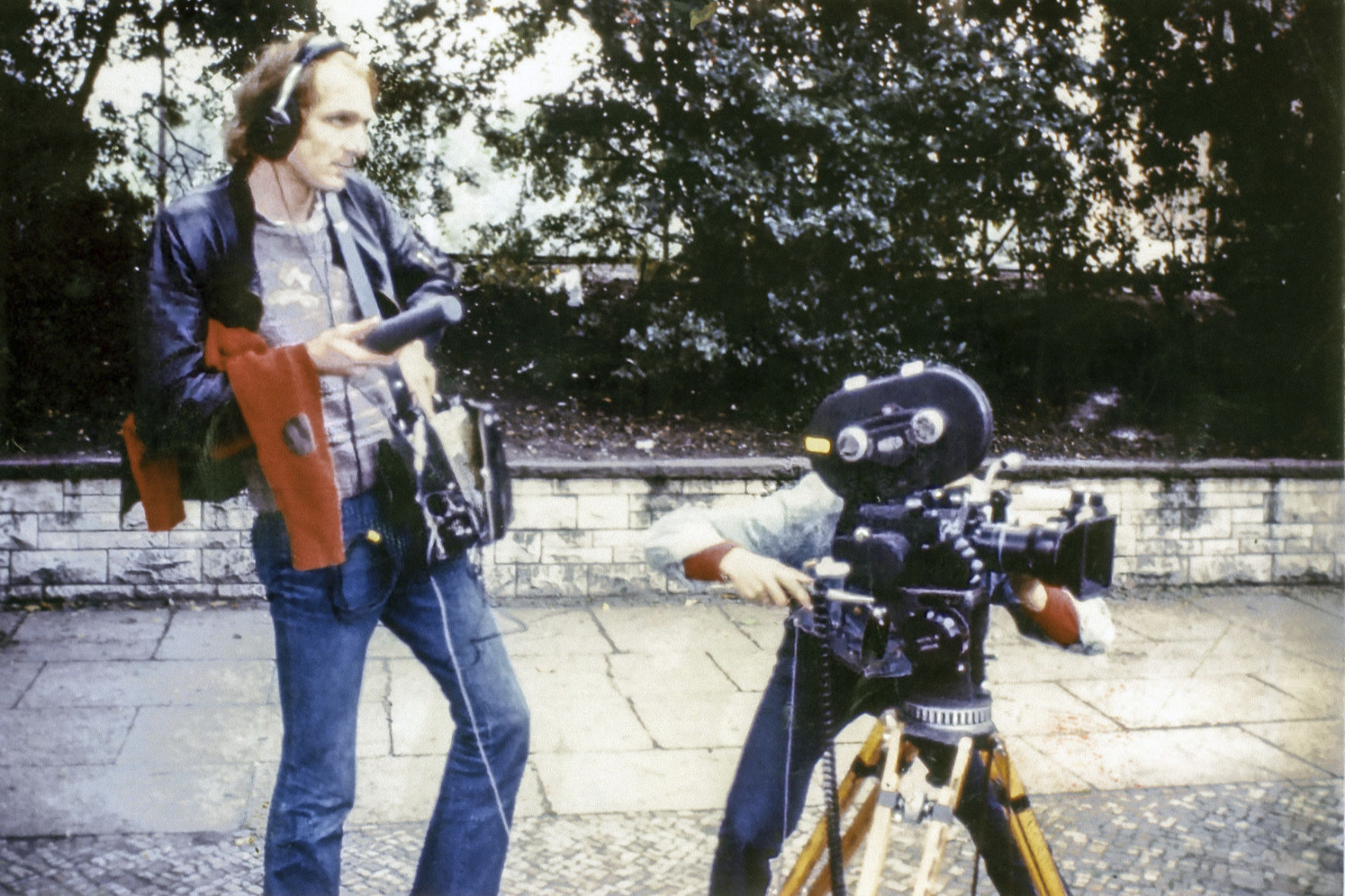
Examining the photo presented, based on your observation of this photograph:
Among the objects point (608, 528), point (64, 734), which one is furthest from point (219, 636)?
point (608, 528)

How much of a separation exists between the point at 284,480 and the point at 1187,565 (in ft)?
15.7

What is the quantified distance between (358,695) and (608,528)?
2990 mm

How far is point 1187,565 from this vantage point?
5.39 meters

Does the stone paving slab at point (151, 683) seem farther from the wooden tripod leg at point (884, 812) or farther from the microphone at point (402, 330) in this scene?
the wooden tripod leg at point (884, 812)

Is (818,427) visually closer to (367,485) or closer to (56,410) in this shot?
(367,485)

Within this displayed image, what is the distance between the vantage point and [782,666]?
197cm

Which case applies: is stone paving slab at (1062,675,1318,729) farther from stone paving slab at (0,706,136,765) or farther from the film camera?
stone paving slab at (0,706,136,765)

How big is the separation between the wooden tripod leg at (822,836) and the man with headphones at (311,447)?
55cm

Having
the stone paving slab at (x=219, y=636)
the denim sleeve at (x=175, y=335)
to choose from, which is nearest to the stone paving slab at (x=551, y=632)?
the stone paving slab at (x=219, y=636)

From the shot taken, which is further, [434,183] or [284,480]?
[434,183]

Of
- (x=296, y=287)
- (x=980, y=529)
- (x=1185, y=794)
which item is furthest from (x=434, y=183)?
(x=1185, y=794)

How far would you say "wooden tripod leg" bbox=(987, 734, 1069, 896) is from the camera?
1664 mm

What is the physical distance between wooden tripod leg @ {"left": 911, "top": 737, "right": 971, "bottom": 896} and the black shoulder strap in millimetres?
1251

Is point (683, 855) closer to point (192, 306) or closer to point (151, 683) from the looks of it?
point (192, 306)
